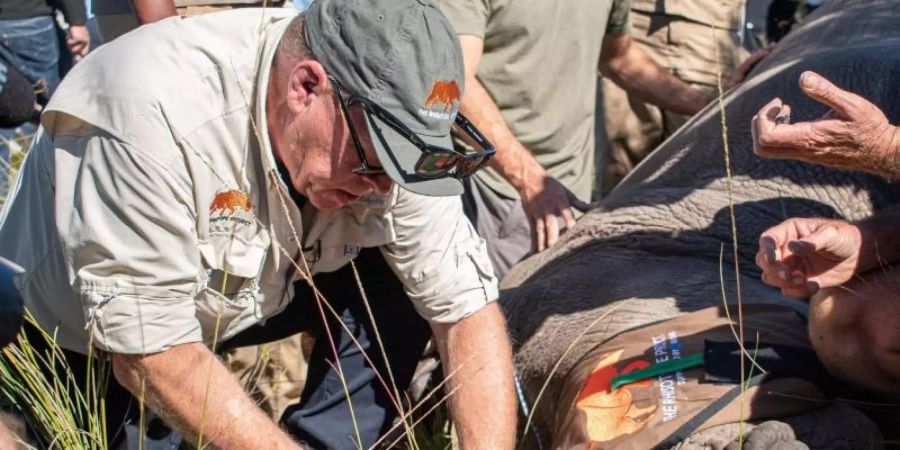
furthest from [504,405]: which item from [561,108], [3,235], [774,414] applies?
[561,108]

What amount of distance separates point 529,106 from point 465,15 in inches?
18.5

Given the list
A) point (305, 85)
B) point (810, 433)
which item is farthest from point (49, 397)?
point (810, 433)

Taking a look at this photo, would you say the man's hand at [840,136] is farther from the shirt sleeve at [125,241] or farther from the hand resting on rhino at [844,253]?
the shirt sleeve at [125,241]

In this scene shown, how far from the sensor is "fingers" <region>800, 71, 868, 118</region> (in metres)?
2.90

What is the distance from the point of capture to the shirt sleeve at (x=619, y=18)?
197 inches

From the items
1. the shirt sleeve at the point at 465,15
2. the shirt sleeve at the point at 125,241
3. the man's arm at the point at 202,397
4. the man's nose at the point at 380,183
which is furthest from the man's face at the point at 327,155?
the shirt sleeve at the point at 465,15

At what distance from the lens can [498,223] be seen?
185 inches

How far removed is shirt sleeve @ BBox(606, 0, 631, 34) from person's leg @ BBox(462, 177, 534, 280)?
2.81ft

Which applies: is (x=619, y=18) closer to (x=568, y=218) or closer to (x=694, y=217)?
(x=568, y=218)

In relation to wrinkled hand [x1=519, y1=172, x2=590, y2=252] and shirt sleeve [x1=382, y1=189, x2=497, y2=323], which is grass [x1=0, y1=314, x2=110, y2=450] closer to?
shirt sleeve [x1=382, y1=189, x2=497, y2=323]

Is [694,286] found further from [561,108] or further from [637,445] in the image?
[561,108]

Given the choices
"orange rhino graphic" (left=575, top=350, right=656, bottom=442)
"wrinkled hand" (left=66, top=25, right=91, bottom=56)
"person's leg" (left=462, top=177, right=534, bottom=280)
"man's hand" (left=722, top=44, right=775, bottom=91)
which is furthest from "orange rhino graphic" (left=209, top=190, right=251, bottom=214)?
"wrinkled hand" (left=66, top=25, right=91, bottom=56)

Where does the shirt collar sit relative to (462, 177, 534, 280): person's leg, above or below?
above

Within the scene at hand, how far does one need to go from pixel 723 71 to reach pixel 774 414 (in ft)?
10.8
